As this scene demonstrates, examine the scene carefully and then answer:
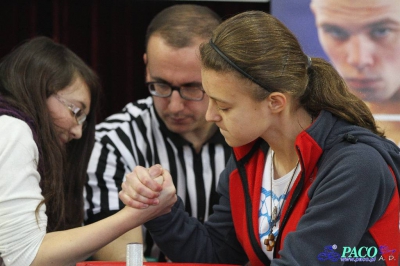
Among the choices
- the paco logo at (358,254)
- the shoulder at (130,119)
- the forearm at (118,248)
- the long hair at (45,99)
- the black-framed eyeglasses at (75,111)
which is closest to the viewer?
the paco logo at (358,254)

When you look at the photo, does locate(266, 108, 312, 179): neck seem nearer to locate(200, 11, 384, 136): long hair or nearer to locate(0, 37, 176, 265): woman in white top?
locate(200, 11, 384, 136): long hair

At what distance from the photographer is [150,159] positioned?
2758mm

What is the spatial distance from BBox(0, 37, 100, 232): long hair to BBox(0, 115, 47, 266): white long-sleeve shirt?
0.07 metres

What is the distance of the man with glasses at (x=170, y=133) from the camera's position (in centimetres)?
257

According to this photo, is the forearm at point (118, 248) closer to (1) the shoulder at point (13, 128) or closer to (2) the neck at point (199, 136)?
(2) the neck at point (199, 136)

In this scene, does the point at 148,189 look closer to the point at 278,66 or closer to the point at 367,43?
the point at 278,66

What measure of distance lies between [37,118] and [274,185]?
0.74 metres

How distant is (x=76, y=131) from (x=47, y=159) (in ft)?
0.71

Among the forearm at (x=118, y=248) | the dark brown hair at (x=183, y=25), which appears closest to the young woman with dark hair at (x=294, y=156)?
the forearm at (x=118, y=248)

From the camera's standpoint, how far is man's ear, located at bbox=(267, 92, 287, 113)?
1722mm

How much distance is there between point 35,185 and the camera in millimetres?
1900

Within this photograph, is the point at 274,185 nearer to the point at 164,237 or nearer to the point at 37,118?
the point at 164,237

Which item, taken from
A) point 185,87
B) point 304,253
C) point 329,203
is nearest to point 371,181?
point 329,203

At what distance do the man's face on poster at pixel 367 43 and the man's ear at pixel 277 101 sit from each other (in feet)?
3.31
